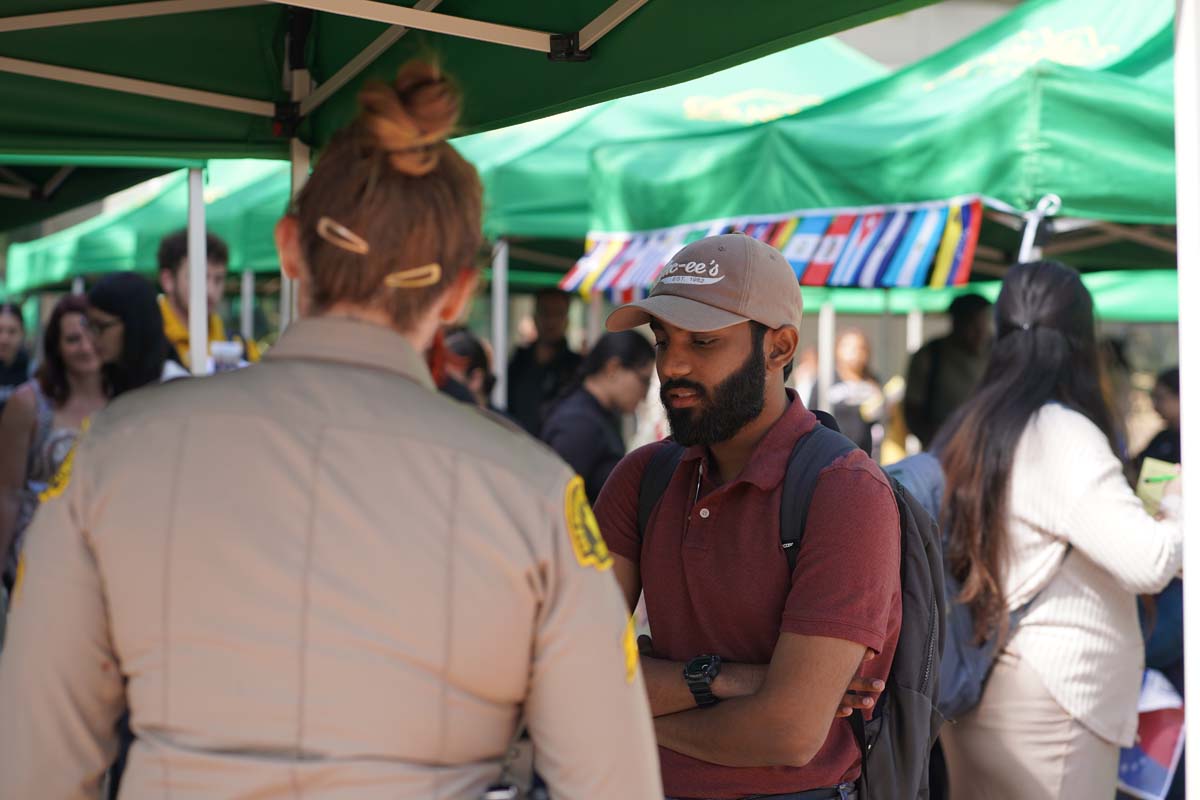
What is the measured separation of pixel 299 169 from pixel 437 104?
2.09 m

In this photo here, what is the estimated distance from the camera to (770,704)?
2076 mm

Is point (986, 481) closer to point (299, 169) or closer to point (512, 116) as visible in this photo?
point (512, 116)

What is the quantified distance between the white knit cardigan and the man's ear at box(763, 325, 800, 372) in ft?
4.04

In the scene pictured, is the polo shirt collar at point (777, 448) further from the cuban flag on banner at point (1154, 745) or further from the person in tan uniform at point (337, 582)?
the cuban flag on banner at point (1154, 745)

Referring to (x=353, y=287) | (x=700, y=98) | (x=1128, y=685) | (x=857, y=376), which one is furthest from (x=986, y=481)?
(x=857, y=376)

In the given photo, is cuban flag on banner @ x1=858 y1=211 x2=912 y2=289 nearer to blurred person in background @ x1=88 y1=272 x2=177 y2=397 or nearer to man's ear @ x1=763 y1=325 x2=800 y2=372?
blurred person in background @ x1=88 y1=272 x2=177 y2=397

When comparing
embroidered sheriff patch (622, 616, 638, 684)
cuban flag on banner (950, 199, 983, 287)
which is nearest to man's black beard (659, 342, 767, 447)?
embroidered sheriff patch (622, 616, 638, 684)

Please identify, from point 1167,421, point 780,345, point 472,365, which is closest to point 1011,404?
point 780,345

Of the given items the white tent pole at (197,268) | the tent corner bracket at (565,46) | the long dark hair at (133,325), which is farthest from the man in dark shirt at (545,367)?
the tent corner bracket at (565,46)

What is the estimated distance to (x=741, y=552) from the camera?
2234mm

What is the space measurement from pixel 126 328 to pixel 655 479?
229 cm

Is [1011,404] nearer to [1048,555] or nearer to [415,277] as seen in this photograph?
[1048,555]

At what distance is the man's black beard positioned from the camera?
2.33 m

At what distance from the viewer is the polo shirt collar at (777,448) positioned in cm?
225
